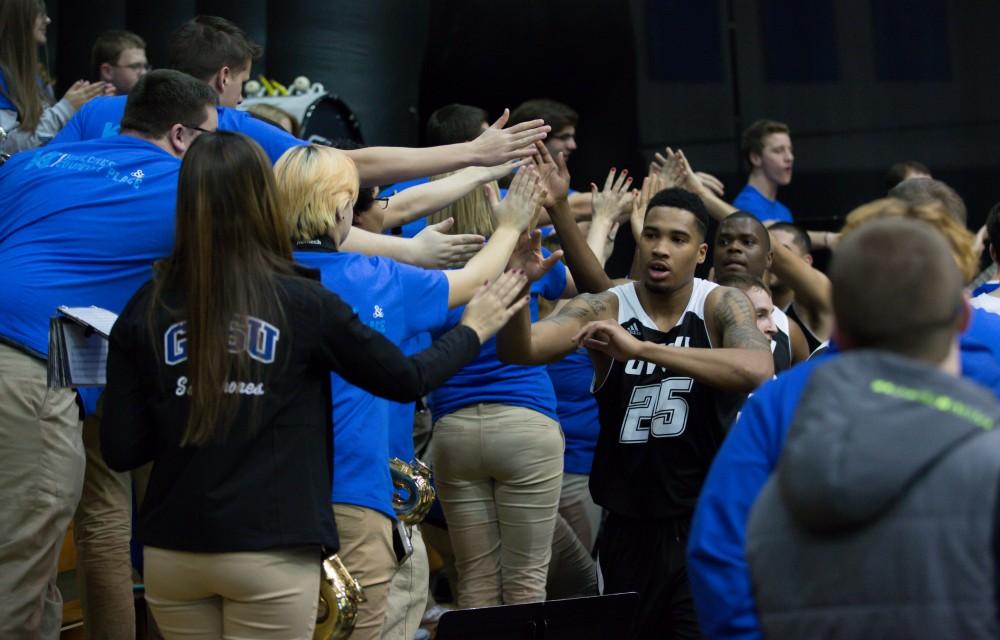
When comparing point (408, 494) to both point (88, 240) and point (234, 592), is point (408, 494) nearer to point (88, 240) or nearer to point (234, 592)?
point (88, 240)

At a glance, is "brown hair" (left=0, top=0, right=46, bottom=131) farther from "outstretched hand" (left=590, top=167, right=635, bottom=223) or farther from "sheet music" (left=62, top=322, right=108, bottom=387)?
"outstretched hand" (left=590, top=167, right=635, bottom=223)

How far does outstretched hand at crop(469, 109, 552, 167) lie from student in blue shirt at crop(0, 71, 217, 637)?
0.84 metres

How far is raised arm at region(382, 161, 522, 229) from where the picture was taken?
4379mm

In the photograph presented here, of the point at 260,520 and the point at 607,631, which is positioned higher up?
the point at 260,520

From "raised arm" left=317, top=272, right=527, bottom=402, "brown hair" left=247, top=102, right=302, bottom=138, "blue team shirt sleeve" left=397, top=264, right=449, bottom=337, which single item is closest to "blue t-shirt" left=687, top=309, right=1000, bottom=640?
"raised arm" left=317, top=272, right=527, bottom=402

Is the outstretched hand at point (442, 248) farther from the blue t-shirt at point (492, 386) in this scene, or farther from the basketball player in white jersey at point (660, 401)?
the blue t-shirt at point (492, 386)

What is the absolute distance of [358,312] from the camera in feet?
11.5

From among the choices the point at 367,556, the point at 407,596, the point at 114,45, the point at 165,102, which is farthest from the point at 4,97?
the point at 367,556

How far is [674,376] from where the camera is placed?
4254 mm

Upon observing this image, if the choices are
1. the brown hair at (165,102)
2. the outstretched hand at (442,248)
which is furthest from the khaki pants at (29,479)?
the outstretched hand at (442,248)

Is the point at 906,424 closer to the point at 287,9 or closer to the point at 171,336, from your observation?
the point at 171,336

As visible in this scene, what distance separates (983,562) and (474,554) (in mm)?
3225

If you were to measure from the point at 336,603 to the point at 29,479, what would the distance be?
3.27 ft

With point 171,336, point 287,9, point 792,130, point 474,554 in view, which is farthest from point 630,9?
point 171,336
